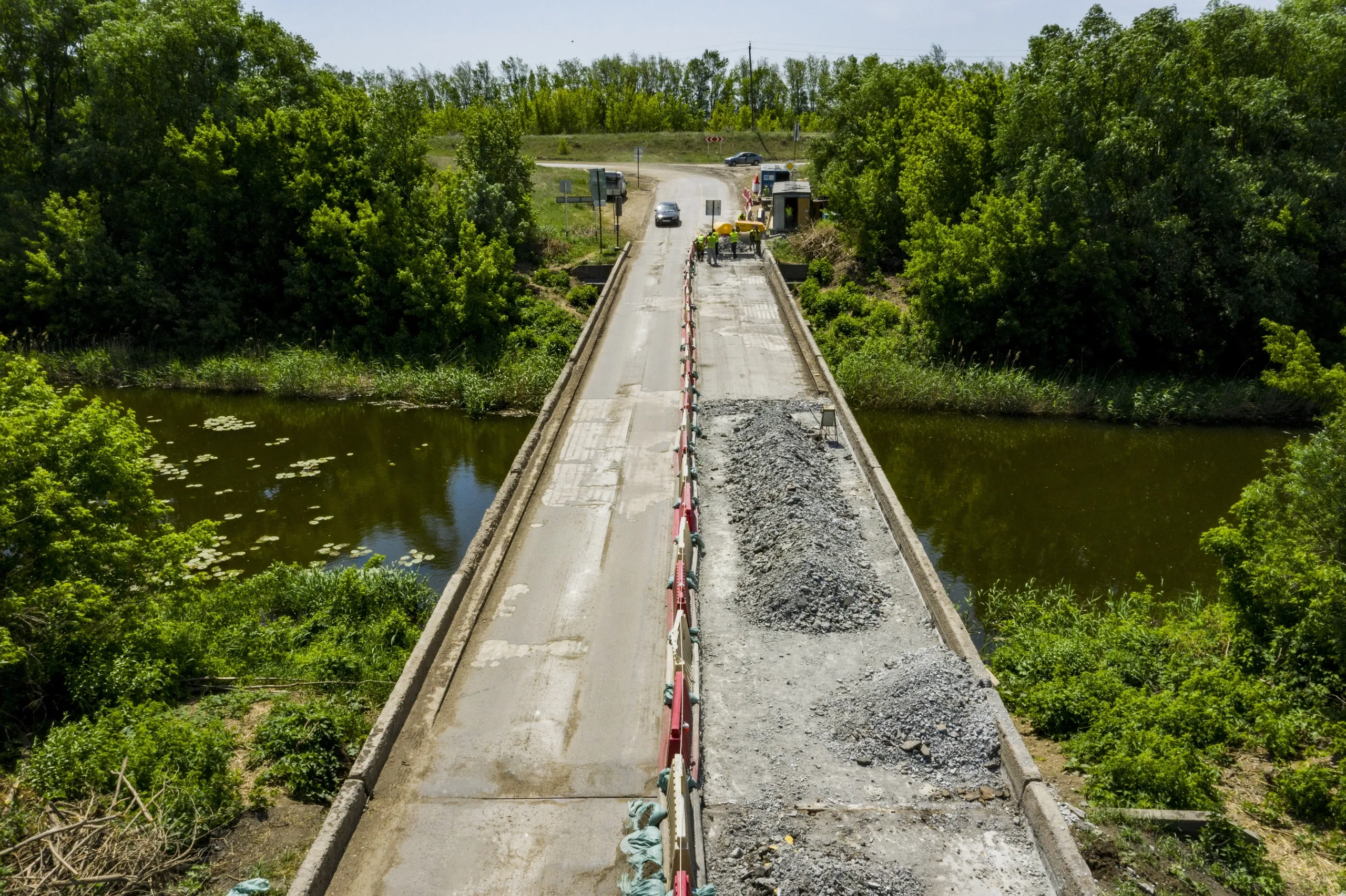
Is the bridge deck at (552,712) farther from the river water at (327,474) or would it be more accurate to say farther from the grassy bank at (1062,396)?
the grassy bank at (1062,396)

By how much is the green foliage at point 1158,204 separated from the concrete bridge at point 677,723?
14798 mm

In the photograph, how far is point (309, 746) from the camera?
37.1 feet

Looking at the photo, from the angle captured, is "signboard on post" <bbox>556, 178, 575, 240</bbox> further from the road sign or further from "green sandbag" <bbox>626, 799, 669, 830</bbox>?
"green sandbag" <bbox>626, 799, 669, 830</bbox>

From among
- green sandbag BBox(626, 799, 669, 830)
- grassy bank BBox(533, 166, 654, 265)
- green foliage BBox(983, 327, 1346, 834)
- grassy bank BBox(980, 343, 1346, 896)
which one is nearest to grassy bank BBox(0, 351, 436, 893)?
green sandbag BBox(626, 799, 669, 830)

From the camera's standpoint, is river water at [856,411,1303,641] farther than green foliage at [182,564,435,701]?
Yes

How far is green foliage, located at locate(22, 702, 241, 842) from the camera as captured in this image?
32.1 ft

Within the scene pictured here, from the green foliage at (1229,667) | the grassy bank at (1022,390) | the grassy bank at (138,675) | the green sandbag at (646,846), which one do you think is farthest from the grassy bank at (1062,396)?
the green sandbag at (646,846)

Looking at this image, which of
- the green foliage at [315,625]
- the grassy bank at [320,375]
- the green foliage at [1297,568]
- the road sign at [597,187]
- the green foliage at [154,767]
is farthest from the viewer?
the road sign at [597,187]

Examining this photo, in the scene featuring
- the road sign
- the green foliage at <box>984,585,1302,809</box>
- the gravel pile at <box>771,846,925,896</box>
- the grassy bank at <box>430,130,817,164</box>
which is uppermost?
the grassy bank at <box>430,130,817,164</box>

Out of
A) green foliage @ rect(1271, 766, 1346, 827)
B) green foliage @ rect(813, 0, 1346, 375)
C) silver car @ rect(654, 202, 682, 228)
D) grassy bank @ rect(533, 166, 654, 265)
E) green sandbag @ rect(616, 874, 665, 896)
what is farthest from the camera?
silver car @ rect(654, 202, 682, 228)

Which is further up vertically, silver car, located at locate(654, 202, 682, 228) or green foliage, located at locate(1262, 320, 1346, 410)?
silver car, located at locate(654, 202, 682, 228)

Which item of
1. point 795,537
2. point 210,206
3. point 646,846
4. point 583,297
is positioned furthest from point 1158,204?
point 210,206

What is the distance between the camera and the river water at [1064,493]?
19.5m

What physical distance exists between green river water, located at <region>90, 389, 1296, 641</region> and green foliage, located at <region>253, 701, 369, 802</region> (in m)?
6.75
